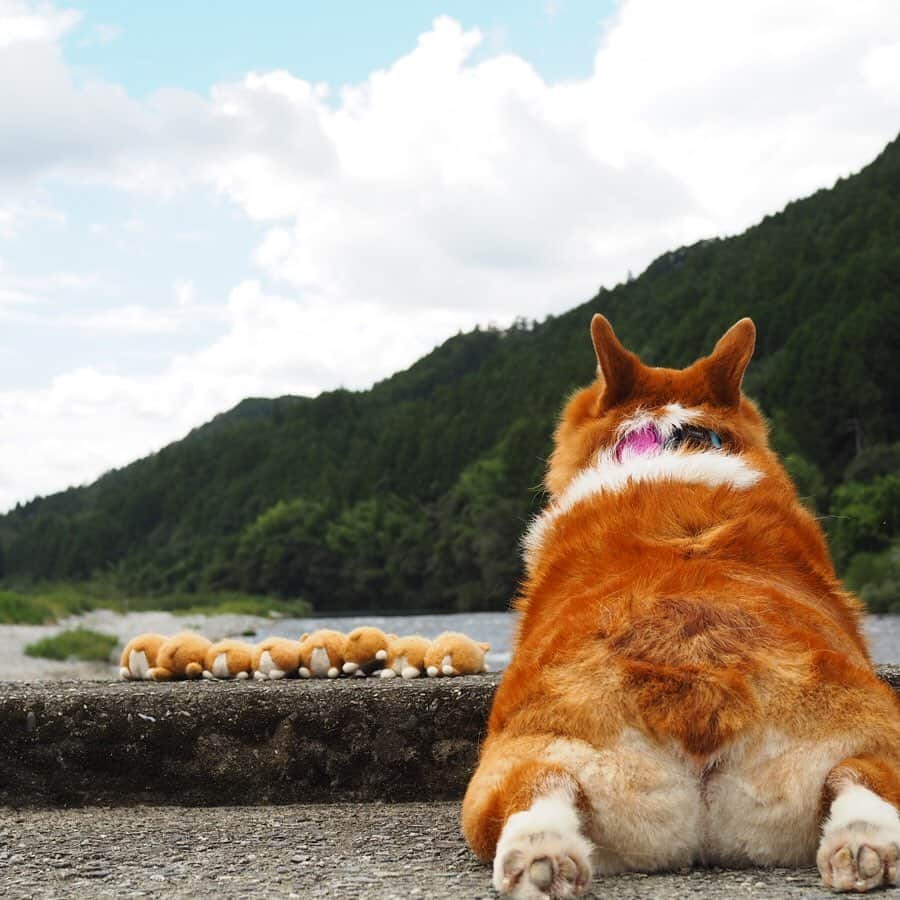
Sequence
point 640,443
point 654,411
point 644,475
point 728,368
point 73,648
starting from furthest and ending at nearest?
point 73,648 → point 728,368 → point 654,411 → point 640,443 → point 644,475

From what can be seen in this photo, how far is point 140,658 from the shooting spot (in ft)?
17.5

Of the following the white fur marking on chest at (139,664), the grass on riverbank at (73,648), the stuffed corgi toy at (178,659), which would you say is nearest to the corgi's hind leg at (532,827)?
the stuffed corgi toy at (178,659)

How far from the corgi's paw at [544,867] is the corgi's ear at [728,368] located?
2.10 m

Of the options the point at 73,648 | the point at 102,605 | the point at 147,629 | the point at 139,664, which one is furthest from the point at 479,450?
the point at 139,664

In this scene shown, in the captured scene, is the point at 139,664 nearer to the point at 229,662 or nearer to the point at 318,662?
the point at 229,662

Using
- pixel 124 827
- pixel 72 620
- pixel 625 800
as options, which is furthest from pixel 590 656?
pixel 72 620

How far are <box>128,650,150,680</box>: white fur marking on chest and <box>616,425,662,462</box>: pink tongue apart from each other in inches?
112

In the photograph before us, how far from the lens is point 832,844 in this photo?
7.57 ft

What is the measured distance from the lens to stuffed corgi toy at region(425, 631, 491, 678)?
16.3 ft

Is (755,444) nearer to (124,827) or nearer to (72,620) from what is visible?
(124,827)

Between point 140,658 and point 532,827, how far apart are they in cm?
350

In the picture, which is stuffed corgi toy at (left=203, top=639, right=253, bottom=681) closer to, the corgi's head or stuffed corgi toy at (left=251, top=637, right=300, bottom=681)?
stuffed corgi toy at (left=251, top=637, right=300, bottom=681)

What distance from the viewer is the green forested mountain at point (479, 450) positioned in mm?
62156

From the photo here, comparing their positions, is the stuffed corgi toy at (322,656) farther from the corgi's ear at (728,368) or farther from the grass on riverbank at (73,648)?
the grass on riverbank at (73,648)
